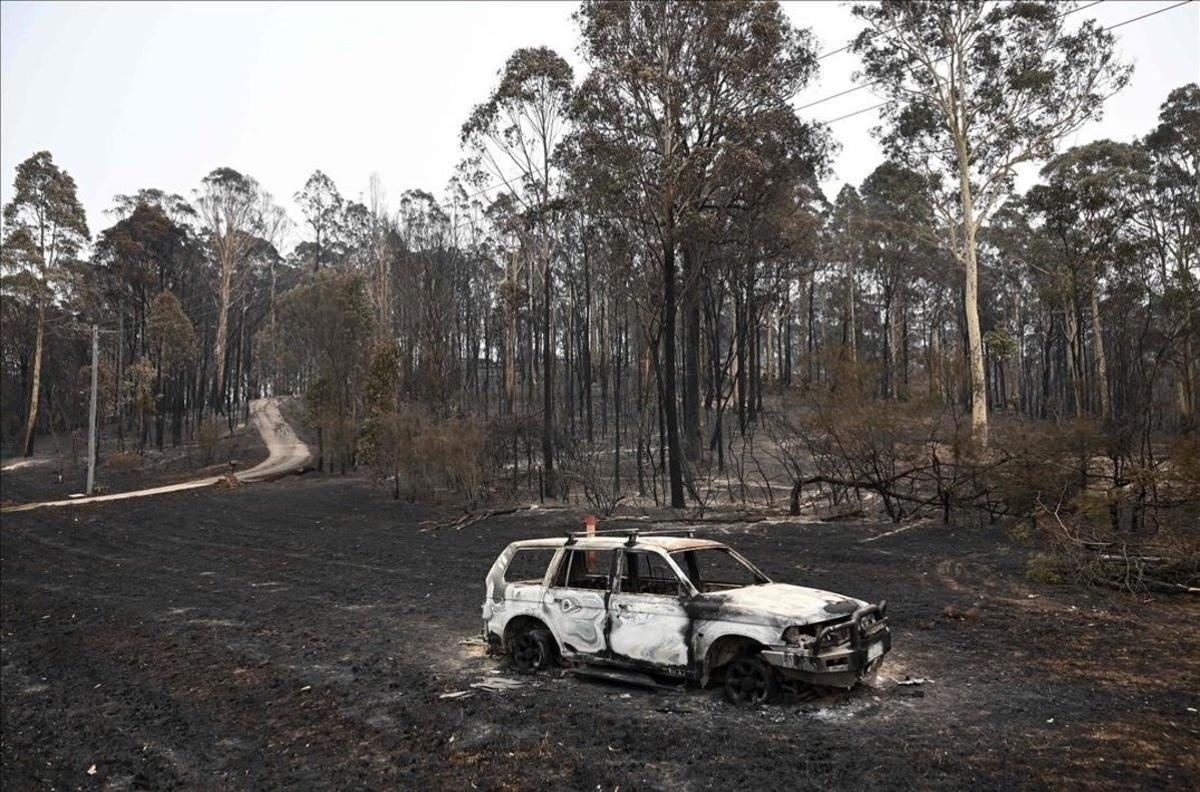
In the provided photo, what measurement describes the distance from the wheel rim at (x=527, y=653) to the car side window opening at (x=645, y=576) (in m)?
1.36

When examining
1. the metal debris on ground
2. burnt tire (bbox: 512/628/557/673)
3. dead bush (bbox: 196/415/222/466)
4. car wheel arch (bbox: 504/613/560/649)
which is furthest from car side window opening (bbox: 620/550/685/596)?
dead bush (bbox: 196/415/222/466)

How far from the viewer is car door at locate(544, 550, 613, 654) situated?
7868mm

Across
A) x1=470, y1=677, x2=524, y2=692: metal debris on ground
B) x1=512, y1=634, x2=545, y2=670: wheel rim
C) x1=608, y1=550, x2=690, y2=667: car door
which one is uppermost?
x1=608, y1=550, x2=690, y2=667: car door

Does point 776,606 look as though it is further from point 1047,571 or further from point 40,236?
point 40,236

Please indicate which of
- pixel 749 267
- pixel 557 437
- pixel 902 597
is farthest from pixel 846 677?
pixel 749 267

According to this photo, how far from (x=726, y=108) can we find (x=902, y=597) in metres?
18.4

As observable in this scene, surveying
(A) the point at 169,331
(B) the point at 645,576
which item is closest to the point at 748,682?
(B) the point at 645,576

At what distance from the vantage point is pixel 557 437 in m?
32.0

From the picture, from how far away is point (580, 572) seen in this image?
8375 mm

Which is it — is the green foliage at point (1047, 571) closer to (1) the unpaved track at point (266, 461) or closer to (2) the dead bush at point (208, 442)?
(1) the unpaved track at point (266, 461)

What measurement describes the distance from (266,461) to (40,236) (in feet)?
65.1

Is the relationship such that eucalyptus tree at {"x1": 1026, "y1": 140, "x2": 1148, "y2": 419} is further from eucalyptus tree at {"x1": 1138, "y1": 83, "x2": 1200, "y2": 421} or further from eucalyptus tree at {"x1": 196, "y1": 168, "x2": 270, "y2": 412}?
eucalyptus tree at {"x1": 196, "y1": 168, "x2": 270, "y2": 412}

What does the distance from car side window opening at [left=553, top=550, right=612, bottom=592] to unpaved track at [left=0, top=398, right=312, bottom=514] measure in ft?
98.4

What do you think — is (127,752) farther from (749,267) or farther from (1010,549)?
(749,267)
